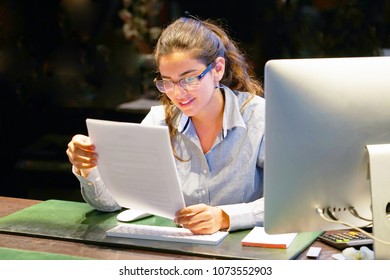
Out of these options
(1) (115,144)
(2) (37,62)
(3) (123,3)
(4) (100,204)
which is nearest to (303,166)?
(1) (115,144)

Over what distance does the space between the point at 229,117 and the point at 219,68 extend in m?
0.18

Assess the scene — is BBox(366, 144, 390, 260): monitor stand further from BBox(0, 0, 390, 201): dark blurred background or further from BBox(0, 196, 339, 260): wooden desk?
BBox(0, 0, 390, 201): dark blurred background

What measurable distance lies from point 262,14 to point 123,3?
96 centimetres

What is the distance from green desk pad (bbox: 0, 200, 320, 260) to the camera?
6.36 ft

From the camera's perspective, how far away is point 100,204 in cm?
238

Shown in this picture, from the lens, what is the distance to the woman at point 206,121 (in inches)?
88.7

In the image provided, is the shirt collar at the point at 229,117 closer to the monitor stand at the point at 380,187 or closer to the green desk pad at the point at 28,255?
the green desk pad at the point at 28,255

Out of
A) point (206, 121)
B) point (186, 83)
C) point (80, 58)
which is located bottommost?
point (80, 58)

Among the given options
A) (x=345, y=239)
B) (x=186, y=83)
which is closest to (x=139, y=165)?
(x=186, y=83)

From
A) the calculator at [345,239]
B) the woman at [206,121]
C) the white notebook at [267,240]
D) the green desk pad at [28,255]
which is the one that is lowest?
the calculator at [345,239]

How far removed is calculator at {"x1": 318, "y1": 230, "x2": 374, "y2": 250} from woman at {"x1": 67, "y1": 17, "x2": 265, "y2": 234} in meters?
0.24

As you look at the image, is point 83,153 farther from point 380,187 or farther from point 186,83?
point 380,187

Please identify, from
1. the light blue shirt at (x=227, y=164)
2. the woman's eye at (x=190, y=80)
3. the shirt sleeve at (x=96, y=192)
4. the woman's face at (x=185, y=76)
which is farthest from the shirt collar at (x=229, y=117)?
the shirt sleeve at (x=96, y=192)

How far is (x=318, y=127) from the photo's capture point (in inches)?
64.2
